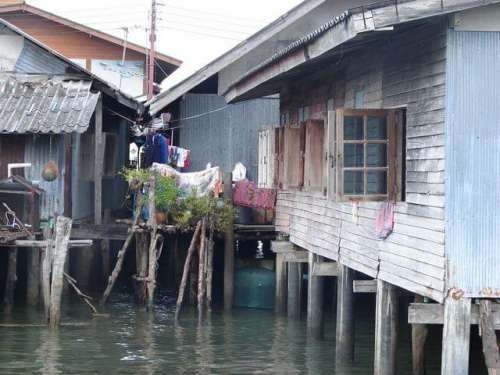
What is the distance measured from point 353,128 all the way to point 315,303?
19.2ft

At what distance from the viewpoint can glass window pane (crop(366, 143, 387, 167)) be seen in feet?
36.7

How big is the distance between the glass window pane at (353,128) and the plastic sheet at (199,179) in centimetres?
915

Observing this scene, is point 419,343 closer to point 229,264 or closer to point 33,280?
point 229,264

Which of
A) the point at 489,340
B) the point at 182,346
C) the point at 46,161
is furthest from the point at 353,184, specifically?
the point at 46,161

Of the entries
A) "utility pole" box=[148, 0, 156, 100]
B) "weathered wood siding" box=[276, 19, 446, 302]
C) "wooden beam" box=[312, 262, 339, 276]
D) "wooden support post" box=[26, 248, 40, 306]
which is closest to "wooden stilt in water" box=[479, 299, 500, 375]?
"weathered wood siding" box=[276, 19, 446, 302]

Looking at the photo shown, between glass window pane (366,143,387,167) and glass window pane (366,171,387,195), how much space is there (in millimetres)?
102

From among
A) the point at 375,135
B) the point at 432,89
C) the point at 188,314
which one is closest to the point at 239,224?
the point at 188,314

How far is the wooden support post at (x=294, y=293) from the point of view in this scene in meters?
18.5

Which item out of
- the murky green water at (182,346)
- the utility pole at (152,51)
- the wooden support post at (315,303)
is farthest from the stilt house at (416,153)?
the utility pole at (152,51)

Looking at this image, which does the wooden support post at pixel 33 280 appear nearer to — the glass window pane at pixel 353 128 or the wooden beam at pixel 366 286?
the wooden beam at pixel 366 286

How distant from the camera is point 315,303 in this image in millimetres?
16359

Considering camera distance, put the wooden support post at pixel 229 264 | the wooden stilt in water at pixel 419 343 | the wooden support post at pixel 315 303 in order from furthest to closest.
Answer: the wooden support post at pixel 229 264 → the wooden support post at pixel 315 303 → the wooden stilt in water at pixel 419 343

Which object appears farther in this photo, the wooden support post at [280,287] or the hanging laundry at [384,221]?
the wooden support post at [280,287]

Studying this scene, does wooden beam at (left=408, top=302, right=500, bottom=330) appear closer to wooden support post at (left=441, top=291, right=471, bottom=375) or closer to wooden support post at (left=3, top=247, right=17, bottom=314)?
wooden support post at (left=441, top=291, right=471, bottom=375)
